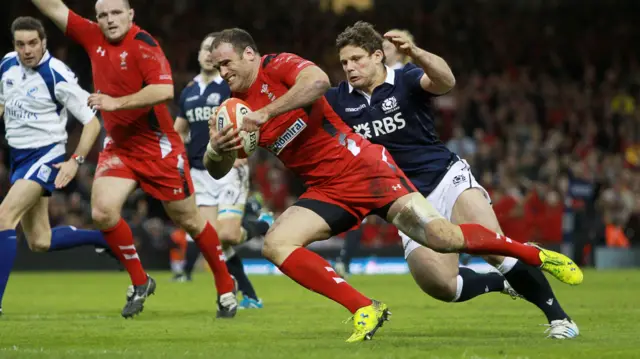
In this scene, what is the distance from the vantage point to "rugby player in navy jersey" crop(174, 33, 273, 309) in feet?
39.1

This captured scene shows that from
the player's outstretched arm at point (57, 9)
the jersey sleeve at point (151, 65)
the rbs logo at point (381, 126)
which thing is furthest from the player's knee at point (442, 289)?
the player's outstretched arm at point (57, 9)

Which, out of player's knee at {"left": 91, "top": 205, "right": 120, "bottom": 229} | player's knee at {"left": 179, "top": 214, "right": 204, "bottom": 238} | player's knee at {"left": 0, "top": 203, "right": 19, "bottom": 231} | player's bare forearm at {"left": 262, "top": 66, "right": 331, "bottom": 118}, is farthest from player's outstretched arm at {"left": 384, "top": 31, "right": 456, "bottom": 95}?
player's knee at {"left": 0, "top": 203, "right": 19, "bottom": 231}

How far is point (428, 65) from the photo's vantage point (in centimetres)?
730

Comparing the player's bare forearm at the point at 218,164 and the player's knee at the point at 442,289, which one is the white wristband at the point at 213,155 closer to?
the player's bare forearm at the point at 218,164

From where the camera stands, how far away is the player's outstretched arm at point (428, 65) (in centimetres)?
706

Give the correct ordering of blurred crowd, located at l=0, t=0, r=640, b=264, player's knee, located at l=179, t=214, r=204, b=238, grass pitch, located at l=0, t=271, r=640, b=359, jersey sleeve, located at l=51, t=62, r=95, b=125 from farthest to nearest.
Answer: blurred crowd, located at l=0, t=0, r=640, b=264 → jersey sleeve, located at l=51, t=62, r=95, b=125 → player's knee, located at l=179, t=214, r=204, b=238 → grass pitch, located at l=0, t=271, r=640, b=359

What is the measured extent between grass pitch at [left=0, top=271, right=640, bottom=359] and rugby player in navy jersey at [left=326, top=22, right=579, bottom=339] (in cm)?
38

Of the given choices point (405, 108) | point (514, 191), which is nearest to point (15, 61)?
point (405, 108)

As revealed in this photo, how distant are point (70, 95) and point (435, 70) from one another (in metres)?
4.31

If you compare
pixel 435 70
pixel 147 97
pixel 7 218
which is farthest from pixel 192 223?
pixel 435 70

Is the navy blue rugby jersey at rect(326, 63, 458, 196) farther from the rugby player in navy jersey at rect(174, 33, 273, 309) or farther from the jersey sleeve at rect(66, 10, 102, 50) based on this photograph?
the rugby player in navy jersey at rect(174, 33, 273, 309)

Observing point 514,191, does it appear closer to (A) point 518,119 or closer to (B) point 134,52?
(A) point 518,119

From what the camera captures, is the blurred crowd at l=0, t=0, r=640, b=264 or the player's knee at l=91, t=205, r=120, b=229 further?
the blurred crowd at l=0, t=0, r=640, b=264

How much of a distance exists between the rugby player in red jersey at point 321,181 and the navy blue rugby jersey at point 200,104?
4.62 m
